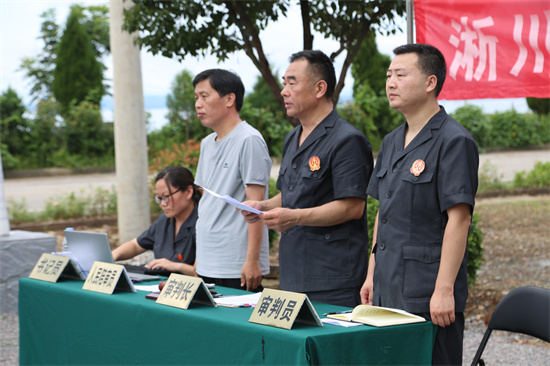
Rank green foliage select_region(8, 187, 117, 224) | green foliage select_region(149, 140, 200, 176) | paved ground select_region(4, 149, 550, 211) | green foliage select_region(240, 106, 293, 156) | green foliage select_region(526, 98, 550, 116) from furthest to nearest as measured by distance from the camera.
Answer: green foliage select_region(526, 98, 550, 116)
green foliage select_region(240, 106, 293, 156)
paved ground select_region(4, 149, 550, 211)
green foliage select_region(8, 187, 117, 224)
green foliage select_region(149, 140, 200, 176)

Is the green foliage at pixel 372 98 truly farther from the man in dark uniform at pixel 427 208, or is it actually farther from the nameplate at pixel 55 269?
the man in dark uniform at pixel 427 208

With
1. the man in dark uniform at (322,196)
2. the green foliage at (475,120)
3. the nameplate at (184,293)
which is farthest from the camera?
the green foliage at (475,120)

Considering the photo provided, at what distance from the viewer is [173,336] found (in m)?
2.82

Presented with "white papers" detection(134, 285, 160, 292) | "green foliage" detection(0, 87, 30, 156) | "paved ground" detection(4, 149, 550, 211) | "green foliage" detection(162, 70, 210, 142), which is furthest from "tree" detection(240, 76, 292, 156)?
"white papers" detection(134, 285, 160, 292)

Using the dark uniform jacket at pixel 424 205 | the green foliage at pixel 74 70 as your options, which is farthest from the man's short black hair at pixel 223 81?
the green foliage at pixel 74 70

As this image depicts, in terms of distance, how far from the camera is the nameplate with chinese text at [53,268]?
3600 mm

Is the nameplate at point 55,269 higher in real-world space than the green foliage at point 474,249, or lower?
higher

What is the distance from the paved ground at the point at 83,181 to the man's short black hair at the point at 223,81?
10.6 meters

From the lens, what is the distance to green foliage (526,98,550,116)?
23672mm

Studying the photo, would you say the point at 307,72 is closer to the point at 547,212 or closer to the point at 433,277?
the point at 433,277

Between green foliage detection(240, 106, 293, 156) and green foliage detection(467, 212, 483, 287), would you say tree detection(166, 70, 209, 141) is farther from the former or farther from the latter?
green foliage detection(467, 212, 483, 287)

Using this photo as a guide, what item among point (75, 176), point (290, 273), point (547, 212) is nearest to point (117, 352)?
point (290, 273)

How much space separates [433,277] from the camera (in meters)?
2.55

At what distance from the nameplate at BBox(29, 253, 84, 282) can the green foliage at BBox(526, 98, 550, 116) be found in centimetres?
2222
